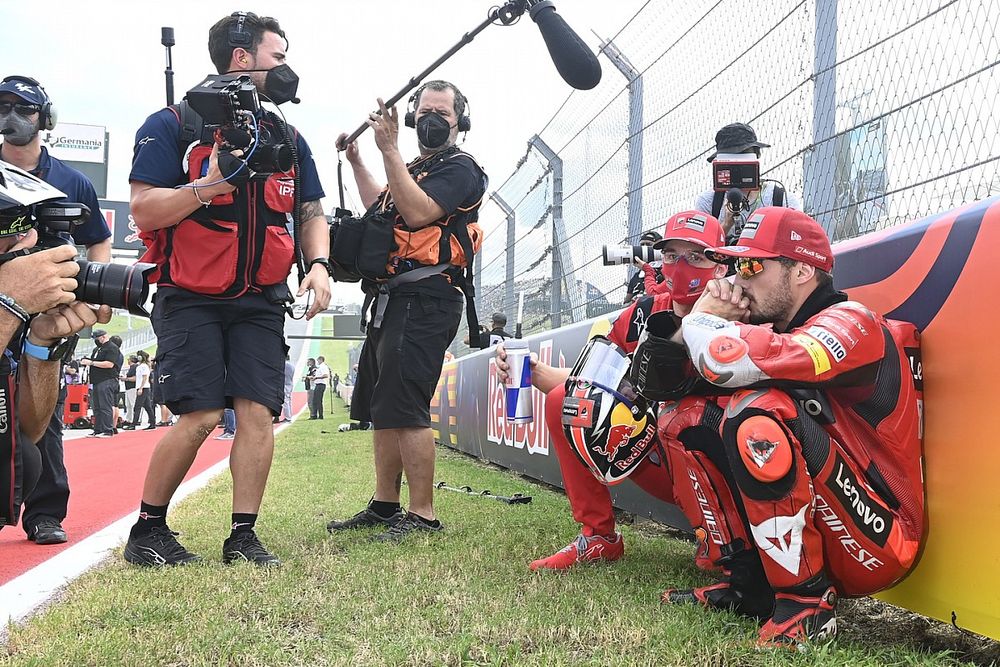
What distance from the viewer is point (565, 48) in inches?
129

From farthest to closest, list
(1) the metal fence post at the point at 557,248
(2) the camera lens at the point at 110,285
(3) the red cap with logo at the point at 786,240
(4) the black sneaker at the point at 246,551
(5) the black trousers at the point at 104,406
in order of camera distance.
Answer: (5) the black trousers at the point at 104,406
(1) the metal fence post at the point at 557,248
(4) the black sneaker at the point at 246,551
(3) the red cap with logo at the point at 786,240
(2) the camera lens at the point at 110,285

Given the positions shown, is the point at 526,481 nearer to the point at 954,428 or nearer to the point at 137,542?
the point at 137,542

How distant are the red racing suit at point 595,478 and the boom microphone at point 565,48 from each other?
88 centimetres

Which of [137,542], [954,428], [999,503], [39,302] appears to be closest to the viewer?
[39,302]

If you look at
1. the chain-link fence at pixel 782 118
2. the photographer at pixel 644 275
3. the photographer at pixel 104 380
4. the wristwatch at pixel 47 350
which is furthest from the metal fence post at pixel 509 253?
the photographer at pixel 104 380

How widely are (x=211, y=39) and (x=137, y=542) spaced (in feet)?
6.53

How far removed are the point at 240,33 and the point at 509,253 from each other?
5.51 m

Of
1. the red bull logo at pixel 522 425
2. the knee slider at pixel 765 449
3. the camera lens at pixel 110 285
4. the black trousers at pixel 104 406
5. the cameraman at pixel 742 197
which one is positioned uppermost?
the cameraman at pixel 742 197

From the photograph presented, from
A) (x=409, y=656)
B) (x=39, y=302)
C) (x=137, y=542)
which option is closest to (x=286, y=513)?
(x=137, y=542)

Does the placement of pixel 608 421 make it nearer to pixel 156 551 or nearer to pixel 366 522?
pixel 366 522

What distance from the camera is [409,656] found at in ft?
6.72

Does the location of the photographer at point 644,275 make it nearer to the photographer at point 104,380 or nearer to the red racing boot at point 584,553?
the red racing boot at point 584,553

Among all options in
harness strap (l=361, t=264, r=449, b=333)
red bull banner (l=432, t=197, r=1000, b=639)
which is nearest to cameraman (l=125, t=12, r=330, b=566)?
harness strap (l=361, t=264, r=449, b=333)

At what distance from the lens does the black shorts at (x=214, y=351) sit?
10.9 ft
